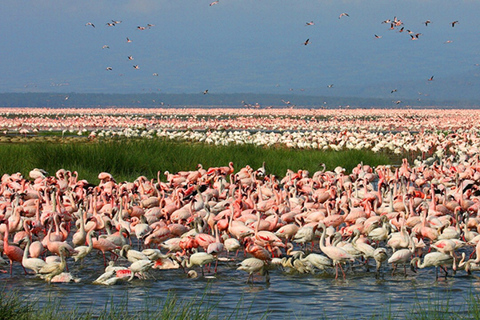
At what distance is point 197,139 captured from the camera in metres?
36.1

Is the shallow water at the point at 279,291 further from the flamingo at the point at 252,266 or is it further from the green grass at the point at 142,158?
the green grass at the point at 142,158

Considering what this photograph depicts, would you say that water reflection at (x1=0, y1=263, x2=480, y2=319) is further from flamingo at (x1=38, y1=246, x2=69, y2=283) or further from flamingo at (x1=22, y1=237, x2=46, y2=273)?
flamingo at (x1=22, y1=237, x2=46, y2=273)

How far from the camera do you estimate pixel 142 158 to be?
22297 millimetres

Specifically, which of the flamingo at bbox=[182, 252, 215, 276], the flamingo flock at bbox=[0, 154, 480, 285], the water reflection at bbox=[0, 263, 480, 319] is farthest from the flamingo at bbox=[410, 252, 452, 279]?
the flamingo at bbox=[182, 252, 215, 276]

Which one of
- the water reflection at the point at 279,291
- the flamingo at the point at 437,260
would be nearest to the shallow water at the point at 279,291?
the water reflection at the point at 279,291

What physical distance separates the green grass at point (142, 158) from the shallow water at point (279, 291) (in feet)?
30.8

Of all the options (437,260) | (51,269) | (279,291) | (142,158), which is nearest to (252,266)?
(279,291)

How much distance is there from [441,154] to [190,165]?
9.87 m

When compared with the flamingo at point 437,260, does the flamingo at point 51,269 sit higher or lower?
lower

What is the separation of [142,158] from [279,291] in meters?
13.0

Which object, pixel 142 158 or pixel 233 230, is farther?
pixel 142 158

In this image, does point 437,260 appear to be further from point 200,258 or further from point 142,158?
point 142,158

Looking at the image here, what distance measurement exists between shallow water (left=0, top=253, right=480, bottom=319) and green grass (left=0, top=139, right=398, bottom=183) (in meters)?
9.37

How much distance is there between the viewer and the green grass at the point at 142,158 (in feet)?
69.5
